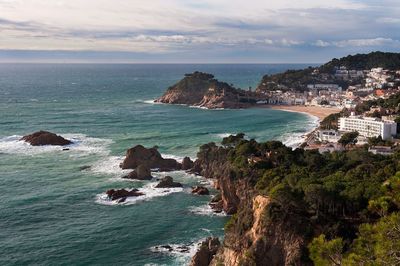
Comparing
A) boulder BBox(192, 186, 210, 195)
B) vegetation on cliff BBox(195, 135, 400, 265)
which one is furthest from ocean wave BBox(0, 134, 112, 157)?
vegetation on cliff BBox(195, 135, 400, 265)

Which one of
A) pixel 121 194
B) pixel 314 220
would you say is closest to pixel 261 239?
pixel 314 220

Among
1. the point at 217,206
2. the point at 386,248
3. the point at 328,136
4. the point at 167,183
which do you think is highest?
the point at 386,248

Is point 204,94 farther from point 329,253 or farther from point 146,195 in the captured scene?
point 329,253

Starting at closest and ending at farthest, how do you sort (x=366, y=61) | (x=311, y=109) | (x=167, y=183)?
(x=167, y=183) < (x=311, y=109) < (x=366, y=61)

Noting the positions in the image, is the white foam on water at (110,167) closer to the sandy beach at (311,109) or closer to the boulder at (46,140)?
the boulder at (46,140)

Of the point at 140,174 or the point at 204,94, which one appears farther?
the point at 204,94

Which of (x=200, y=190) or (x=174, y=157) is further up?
(x=174, y=157)

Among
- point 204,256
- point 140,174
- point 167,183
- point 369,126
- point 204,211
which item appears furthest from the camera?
point 369,126
